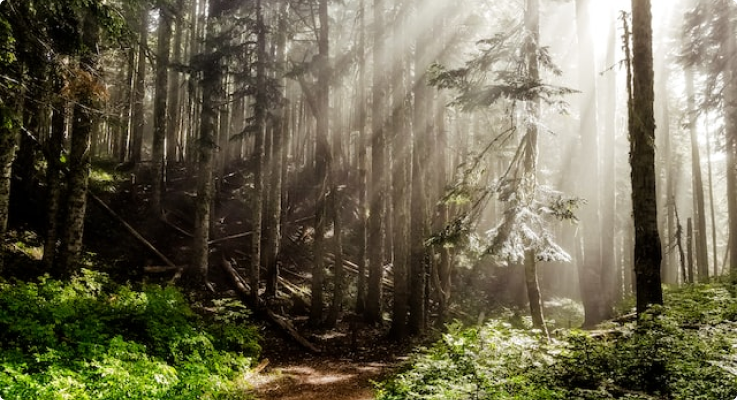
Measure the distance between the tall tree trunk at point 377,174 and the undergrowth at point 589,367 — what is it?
733 cm

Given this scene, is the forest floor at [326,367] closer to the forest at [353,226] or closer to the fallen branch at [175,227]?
the forest at [353,226]

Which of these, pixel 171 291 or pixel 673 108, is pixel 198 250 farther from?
pixel 673 108

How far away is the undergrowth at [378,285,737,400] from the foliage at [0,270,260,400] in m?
3.00

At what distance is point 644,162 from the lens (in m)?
8.04

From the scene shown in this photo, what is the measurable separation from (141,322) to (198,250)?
7017 mm

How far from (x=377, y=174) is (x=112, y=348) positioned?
962cm

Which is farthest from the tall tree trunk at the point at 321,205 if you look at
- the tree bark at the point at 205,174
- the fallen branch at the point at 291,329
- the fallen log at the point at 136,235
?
the fallen log at the point at 136,235

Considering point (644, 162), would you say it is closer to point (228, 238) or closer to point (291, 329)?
point (291, 329)

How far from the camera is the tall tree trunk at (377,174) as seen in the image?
14359mm


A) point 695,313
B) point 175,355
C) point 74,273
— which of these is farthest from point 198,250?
point 695,313

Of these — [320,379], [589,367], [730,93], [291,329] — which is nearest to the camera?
[589,367]

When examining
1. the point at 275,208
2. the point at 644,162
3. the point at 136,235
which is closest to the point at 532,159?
the point at 644,162

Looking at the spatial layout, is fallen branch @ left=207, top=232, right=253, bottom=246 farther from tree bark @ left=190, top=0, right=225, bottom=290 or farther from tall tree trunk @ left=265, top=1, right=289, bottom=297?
tall tree trunk @ left=265, top=1, right=289, bottom=297

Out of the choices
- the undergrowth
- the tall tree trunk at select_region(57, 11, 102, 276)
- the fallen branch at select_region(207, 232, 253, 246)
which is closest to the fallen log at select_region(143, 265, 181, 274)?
the fallen branch at select_region(207, 232, 253, 246)
